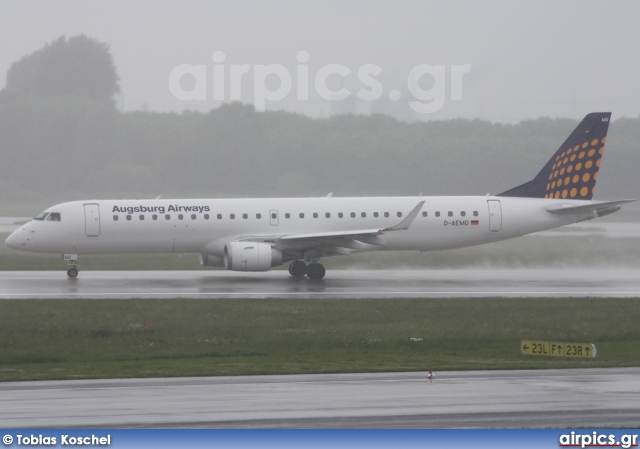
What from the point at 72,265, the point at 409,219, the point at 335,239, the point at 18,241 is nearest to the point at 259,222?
the point at 335,239

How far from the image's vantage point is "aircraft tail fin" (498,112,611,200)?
128 ft

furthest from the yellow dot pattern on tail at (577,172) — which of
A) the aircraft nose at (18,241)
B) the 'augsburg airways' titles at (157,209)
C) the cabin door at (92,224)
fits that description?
the aircraft nose at (18,241)

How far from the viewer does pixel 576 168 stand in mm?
38938

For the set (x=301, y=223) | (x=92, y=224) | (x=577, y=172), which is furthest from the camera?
(x=577, y=172)

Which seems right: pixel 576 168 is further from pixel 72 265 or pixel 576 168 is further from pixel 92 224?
pixel 72 265

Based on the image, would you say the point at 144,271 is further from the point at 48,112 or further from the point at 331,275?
the point at 48,112

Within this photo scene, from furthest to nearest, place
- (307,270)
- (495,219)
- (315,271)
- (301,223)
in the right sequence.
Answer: (495,219)
(301,223)
(307,270)
(315,271)

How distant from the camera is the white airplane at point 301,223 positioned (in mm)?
36156

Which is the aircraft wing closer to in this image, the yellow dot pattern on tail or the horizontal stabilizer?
the horizontal stabilizer

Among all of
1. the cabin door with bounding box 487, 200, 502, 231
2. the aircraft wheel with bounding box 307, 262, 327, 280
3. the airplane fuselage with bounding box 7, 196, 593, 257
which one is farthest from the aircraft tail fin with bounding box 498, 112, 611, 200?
the aircraft wheel with bounding box 307, 262, 327, 280

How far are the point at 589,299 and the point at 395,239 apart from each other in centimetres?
977

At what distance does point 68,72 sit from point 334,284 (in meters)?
87.8

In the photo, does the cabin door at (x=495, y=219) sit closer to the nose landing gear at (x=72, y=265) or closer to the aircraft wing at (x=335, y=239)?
the aircraft wing at (x=335, y=239)

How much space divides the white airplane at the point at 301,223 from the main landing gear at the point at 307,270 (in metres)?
0.04
